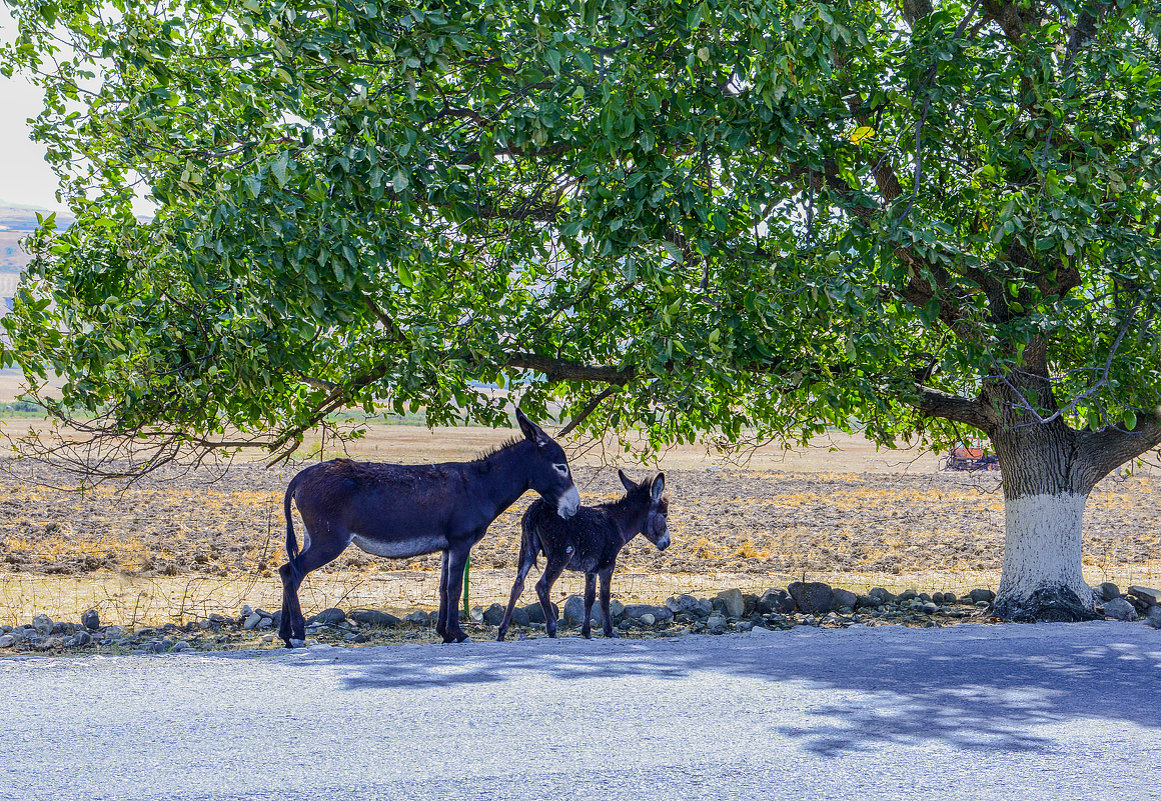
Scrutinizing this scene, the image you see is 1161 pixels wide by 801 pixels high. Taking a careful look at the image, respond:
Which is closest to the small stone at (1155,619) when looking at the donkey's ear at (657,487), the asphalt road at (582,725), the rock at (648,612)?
the asphalt road at (582,725)

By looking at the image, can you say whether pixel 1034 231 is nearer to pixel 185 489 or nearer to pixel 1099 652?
pixel 1099 652

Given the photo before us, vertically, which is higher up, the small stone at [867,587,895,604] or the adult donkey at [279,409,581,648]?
the adult donkey at [279,409,581,648]

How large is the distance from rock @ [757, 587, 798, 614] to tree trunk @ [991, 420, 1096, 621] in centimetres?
233

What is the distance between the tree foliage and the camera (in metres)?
8.22

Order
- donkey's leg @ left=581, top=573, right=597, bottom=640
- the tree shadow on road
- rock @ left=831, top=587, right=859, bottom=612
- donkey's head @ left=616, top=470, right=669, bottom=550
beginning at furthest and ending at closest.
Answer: rock @ left=831, top=587, right=859, bottom=612
donkey's head @ left=616, top=470, right=669, bottom=550
donkey's leg @ left=581, top=573, right=597, bottom=640
the tree shadow on road

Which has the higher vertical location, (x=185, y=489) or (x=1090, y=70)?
(x=1090, y=70)

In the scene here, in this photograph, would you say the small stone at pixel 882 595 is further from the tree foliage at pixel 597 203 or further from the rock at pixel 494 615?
the rock at pixel 494 615

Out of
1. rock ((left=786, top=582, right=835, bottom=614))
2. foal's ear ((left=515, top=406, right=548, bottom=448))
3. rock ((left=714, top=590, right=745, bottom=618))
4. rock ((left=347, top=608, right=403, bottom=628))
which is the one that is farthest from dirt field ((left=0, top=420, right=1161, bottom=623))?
foal's ear ((left=515, top=406, right=548, bottom=448))

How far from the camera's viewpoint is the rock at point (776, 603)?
12.2 m

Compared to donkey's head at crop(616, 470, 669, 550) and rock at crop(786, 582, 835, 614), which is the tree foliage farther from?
rock at crop(786, 582, 835, 614)

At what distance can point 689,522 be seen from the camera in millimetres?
24344

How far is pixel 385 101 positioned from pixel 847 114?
4.11 metres

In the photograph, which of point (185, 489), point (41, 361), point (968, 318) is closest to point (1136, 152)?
point (968, 318)

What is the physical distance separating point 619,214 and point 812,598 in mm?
6198
